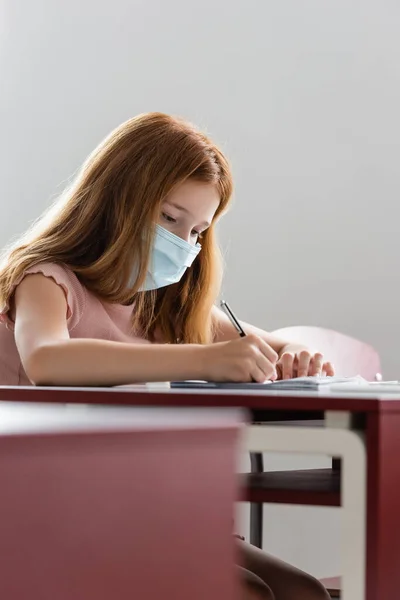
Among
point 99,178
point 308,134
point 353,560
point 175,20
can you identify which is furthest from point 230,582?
point 175,20

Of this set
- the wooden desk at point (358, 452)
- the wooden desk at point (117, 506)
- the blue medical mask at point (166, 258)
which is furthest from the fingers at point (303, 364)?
the wooden desk at point (117, 506)

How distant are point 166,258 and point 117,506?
122cm

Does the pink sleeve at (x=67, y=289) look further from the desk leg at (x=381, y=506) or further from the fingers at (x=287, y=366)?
the desk leg at (x=381, y=506)

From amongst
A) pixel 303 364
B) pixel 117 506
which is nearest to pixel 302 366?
pixel 303 364

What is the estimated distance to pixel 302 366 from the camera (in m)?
1.51

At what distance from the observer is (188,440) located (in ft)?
1.41

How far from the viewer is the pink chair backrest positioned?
205 cm

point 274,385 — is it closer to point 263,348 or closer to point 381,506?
point 263,348

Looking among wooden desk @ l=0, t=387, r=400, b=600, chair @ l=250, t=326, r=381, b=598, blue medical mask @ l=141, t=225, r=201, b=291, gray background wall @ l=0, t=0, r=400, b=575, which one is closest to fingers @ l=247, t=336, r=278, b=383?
wooden desk @ l=0, t=387, r=400, b=600

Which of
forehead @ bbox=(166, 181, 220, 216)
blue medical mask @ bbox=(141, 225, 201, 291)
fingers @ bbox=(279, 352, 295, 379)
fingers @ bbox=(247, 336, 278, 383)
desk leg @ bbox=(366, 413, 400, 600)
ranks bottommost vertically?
desk leg @ bbox=(366, 413, 400, 600)

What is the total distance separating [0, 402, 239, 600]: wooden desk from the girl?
913 mm

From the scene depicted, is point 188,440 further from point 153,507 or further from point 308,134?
point 308,134

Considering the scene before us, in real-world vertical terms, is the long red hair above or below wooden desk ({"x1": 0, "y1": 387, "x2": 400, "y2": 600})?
above

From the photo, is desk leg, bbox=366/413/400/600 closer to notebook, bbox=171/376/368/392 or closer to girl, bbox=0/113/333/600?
notebook, bbox=171/376/368/392
